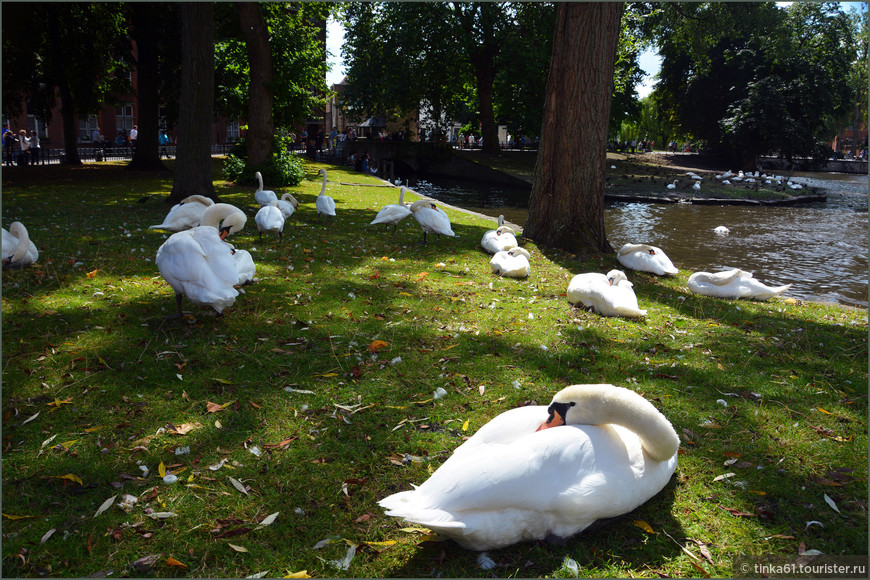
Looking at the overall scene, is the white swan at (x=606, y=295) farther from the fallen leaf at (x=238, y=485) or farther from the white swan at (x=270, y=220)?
the white swan at (x=270, y=220)

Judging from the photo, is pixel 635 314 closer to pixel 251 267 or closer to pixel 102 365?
pixel 251 267

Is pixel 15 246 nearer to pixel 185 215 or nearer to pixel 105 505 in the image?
pixel 185 215

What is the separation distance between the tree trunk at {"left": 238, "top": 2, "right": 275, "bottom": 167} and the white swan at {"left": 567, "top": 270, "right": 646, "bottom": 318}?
16097 millimetres

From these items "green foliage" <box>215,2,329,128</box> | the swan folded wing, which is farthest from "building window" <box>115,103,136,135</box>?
the swan folded wing

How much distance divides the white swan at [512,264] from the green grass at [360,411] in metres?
0.37

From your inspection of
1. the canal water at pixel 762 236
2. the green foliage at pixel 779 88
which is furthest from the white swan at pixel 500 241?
the green foliage at pixel 779 88

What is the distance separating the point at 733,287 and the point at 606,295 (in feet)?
9.53

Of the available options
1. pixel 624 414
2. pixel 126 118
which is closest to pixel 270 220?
pixel 624 414

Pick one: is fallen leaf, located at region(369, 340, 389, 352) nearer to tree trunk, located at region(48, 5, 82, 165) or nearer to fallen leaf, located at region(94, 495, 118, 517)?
fallen leaf, located at region(94, 495, 118, 517)

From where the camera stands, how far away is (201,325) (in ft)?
19.3

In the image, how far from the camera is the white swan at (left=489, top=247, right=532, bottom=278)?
861cm

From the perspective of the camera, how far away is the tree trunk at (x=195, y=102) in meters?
12.9

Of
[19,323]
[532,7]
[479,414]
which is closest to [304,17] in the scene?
[532,7]

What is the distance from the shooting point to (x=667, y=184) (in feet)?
98.3
